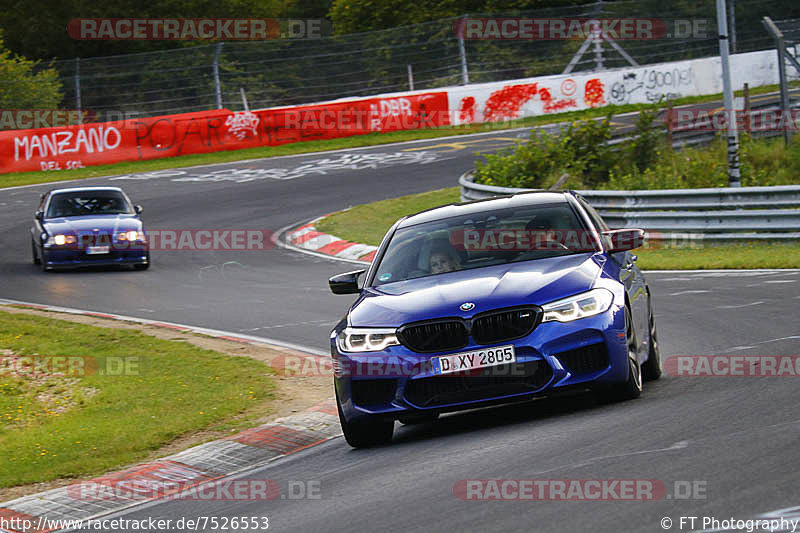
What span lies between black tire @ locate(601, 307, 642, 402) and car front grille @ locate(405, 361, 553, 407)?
641mm

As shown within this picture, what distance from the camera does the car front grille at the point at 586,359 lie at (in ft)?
23.8

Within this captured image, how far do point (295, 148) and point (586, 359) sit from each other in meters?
30.2

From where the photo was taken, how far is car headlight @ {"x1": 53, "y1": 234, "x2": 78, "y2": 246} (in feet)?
66.8

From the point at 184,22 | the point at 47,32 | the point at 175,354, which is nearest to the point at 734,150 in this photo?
the point at 175,354

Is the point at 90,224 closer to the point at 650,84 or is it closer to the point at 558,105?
the point at 558,105

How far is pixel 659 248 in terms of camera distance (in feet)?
64.4

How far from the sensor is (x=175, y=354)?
12.3m

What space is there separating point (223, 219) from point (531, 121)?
1520 centimetres

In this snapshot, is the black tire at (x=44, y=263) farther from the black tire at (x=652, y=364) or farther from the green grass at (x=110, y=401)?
the black tire at (x=652, y=364)

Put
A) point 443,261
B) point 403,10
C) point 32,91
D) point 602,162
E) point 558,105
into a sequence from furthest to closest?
point 403,10 < point 558,105 < point 32,91 < point 602,162 < point 443,261

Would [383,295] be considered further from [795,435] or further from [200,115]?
[200,115]

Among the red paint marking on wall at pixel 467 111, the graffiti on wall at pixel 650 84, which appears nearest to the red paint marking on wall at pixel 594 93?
the graffiti on wall at pixel 650 84

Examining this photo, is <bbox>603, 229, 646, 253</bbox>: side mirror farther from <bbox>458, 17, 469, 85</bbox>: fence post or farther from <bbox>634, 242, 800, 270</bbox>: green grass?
<bbox>458, 17, 469, 85</bbox>: fence post

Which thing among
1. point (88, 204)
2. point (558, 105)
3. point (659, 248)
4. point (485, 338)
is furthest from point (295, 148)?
point (485, 338)
